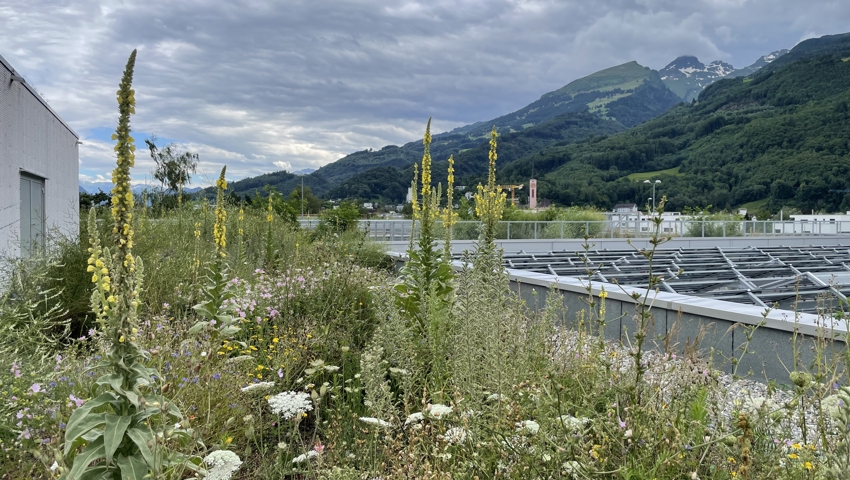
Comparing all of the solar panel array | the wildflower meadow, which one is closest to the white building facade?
the wildflower meadow

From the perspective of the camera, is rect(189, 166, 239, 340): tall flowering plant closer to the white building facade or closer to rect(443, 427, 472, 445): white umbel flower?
rect(443, 427, 472, 445): white umbel flower

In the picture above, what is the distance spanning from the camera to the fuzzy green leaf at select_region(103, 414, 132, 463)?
6.09ft

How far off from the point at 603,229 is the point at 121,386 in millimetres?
19314

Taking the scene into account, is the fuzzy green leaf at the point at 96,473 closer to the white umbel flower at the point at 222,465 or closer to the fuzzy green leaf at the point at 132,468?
the fuzzy green leaf at the point at 132,468

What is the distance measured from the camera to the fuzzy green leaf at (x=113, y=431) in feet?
6.09

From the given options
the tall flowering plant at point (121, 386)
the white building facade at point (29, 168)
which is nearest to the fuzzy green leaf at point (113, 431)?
the tall flowering plant at point (121, 386)

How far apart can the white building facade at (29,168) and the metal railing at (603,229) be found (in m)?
6.16

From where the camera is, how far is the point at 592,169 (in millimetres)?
74312

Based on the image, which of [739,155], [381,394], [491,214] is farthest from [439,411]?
[739,155]

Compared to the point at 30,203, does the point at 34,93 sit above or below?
above

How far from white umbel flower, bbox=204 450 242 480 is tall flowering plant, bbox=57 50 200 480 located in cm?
12

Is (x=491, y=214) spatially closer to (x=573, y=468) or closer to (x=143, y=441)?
(x=573, y=468)

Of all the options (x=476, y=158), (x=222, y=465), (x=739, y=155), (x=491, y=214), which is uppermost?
(x=739, y=155)

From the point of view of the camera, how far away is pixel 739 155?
6788 centimetres
